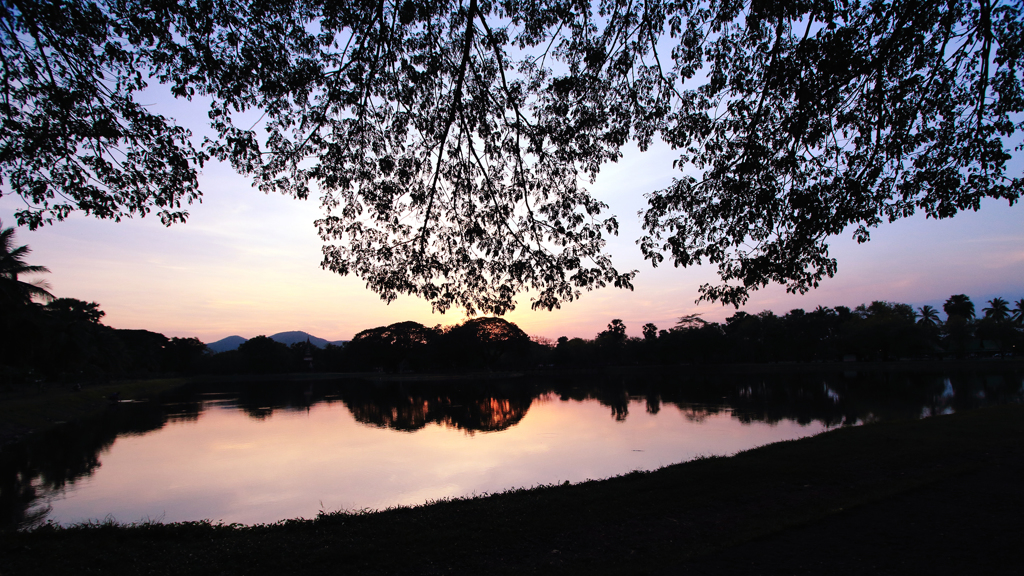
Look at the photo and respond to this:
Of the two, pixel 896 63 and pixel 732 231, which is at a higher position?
pixel 896 63

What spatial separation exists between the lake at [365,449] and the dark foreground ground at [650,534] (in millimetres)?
3893

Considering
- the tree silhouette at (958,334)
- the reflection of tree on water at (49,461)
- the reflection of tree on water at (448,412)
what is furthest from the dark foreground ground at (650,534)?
the tree silhouette at (958,334)

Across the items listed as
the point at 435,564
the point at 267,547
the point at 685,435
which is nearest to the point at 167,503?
the point at 267,547

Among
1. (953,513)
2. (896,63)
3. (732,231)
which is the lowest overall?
(953,513)

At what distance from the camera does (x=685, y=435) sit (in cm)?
1736

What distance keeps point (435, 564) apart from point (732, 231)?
603cm

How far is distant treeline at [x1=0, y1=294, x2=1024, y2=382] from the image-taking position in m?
62.0

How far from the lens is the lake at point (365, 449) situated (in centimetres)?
1088

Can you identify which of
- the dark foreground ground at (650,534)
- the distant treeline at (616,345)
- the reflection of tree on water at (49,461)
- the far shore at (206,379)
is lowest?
the reflection of tree on water at (49,461)

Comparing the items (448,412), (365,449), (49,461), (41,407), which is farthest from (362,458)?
(41,407)

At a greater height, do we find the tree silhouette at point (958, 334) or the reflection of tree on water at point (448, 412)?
the tree silhouette at point (958, 334)

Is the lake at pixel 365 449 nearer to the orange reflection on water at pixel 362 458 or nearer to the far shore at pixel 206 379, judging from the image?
the orange reflection on water at pixel 362 458

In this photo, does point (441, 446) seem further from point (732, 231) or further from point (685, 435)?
point (732, 231)

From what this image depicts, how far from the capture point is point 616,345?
82500 mm
